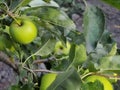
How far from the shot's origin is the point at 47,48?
1311 mm

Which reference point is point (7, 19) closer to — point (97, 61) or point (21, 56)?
point (21, 56)

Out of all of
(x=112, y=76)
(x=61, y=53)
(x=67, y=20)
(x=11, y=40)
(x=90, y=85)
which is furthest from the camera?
(x=61, y=53)

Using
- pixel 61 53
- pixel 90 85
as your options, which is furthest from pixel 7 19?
pixel 90 85

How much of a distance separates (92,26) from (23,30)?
0.19 meters

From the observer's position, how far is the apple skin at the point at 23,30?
110cm

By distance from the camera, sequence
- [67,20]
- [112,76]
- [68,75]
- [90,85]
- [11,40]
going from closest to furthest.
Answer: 1. [68,75]
2. [90,85]
3. [112,76]
4. [67,20]
5. [11,40]

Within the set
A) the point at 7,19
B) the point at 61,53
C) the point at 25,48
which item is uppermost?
the point at 7,19

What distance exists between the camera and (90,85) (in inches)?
35.2

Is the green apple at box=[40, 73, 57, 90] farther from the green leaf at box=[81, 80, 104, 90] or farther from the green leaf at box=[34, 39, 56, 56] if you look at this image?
the green leaf at box=[34, 39, 56, 56]

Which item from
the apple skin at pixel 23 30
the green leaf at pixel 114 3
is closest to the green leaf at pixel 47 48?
the apple skin at pixel 23 30

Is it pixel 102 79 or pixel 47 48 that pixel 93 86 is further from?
pixel 47 48

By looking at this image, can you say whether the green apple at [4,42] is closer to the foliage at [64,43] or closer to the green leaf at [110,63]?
the foliage at [64,43]

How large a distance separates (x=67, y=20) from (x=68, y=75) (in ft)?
1.15

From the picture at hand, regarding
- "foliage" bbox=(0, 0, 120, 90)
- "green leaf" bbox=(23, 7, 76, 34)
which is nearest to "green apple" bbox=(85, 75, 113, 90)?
"foliage" bbox=(0, 0, 120, 90)
